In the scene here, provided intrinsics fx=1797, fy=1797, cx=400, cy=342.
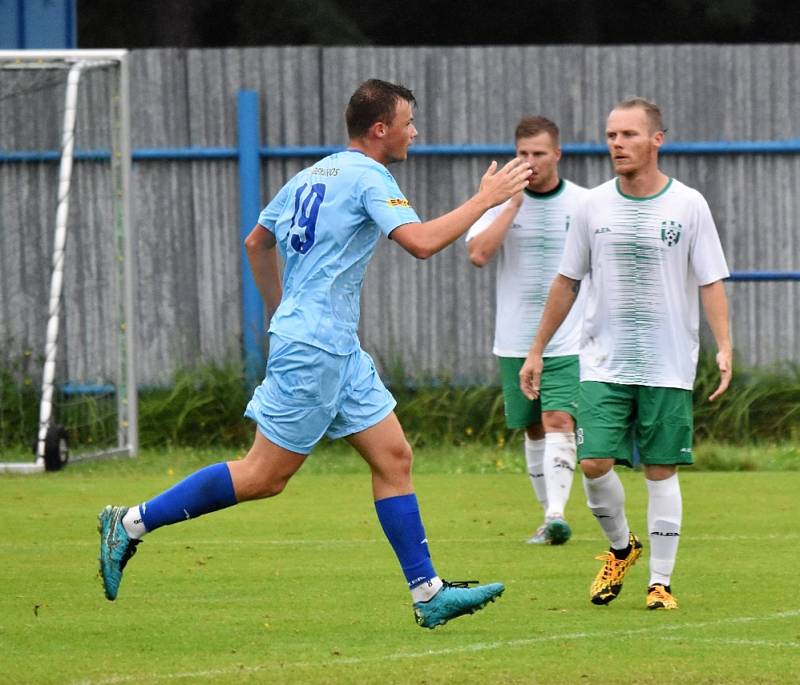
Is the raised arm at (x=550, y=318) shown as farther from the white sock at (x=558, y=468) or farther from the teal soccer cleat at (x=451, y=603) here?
the white sock at (x=558, y=468)

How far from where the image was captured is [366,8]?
2155 centimetres

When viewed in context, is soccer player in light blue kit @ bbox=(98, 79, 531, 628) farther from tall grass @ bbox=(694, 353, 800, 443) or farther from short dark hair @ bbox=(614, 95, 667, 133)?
tall grass @ bbox=(694, 353, 800, 443)

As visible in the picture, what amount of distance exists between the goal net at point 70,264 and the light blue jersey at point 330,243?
6969 millimetres

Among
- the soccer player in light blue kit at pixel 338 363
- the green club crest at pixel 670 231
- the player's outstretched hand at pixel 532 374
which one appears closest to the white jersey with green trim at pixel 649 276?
the green club crest at pixel 670 231

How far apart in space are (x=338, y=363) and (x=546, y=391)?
3169mm

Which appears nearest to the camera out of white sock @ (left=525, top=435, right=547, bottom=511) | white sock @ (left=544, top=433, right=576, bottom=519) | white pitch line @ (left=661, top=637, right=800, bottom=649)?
white pitch line @ (left=661, top=637, right=800, bottom=649)

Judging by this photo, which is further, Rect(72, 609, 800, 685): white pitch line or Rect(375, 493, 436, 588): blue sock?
Rect(375, 493, 436, 588): blue sock

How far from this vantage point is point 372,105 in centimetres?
652

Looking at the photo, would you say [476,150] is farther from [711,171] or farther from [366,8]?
[366,8]

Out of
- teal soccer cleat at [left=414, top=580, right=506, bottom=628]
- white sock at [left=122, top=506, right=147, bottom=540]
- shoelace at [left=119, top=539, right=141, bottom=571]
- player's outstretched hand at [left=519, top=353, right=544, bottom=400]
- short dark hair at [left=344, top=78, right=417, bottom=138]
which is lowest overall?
teal soccer cleat at [left=414, top=580, right=506, bottom=628]

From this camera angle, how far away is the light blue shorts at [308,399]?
21.1 feet

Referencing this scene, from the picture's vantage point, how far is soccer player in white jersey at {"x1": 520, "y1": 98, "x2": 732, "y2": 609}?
23.5ft

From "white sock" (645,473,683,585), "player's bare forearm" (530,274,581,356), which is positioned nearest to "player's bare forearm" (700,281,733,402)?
"white sock" (645,473,683,585)

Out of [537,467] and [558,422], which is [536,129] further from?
[537,467]
